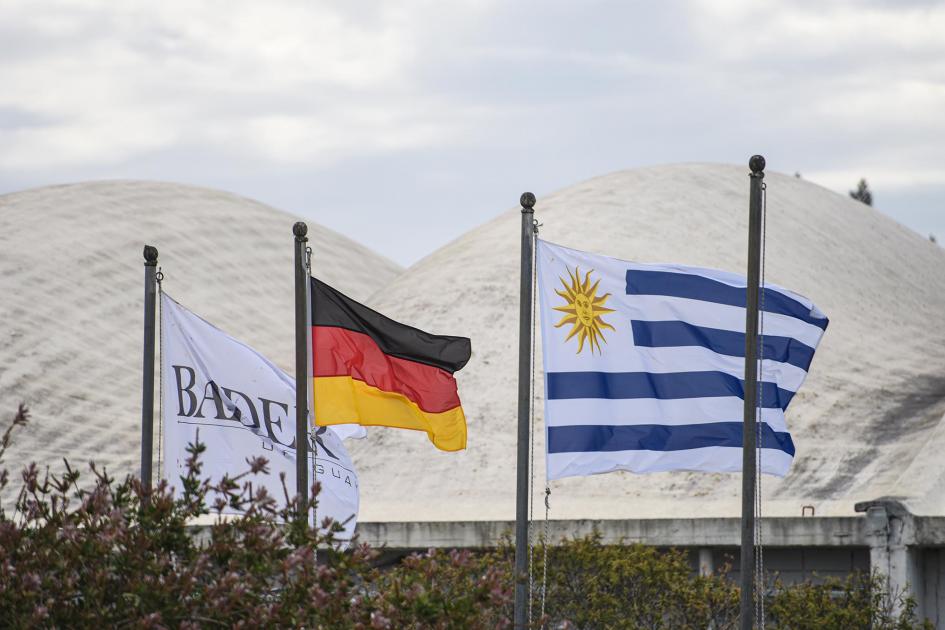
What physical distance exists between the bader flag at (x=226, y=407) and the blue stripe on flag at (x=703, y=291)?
3166mm

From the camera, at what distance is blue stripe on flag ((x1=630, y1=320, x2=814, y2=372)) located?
42.4 feet

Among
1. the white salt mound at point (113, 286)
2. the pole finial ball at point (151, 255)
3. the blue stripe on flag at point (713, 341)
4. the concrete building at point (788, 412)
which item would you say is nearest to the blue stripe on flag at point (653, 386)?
the blue stripe on flag at point (713, 341)

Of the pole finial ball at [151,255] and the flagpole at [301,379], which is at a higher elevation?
the pole finial ball at [151,255]

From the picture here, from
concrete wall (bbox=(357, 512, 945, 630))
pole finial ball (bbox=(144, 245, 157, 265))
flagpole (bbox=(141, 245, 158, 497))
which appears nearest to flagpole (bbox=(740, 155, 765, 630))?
flagpole (bbox=(141, 245, 158, 497))

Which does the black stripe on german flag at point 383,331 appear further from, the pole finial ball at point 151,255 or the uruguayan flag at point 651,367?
the pole finial ball at point 151,255

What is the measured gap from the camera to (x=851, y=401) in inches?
1268

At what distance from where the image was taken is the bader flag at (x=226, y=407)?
13.1 meters

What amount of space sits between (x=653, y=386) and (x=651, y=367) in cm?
16

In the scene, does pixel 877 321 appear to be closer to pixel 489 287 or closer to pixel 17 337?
pixel 489 287

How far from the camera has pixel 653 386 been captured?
42.3ft

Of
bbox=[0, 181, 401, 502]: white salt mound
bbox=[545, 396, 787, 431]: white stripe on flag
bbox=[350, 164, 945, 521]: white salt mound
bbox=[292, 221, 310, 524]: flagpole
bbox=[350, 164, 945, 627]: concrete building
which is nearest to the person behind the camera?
bbox=[545, 396, 787, 431]: white stripe on flag

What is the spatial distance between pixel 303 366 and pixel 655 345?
120 inches

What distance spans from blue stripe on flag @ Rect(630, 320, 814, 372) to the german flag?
5.39 feet

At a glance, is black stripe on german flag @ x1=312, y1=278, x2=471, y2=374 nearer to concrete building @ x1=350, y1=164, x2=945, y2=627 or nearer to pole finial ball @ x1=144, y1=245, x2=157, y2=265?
pole finial ball @ x1=144, y1=245, x2=157, y2=265
